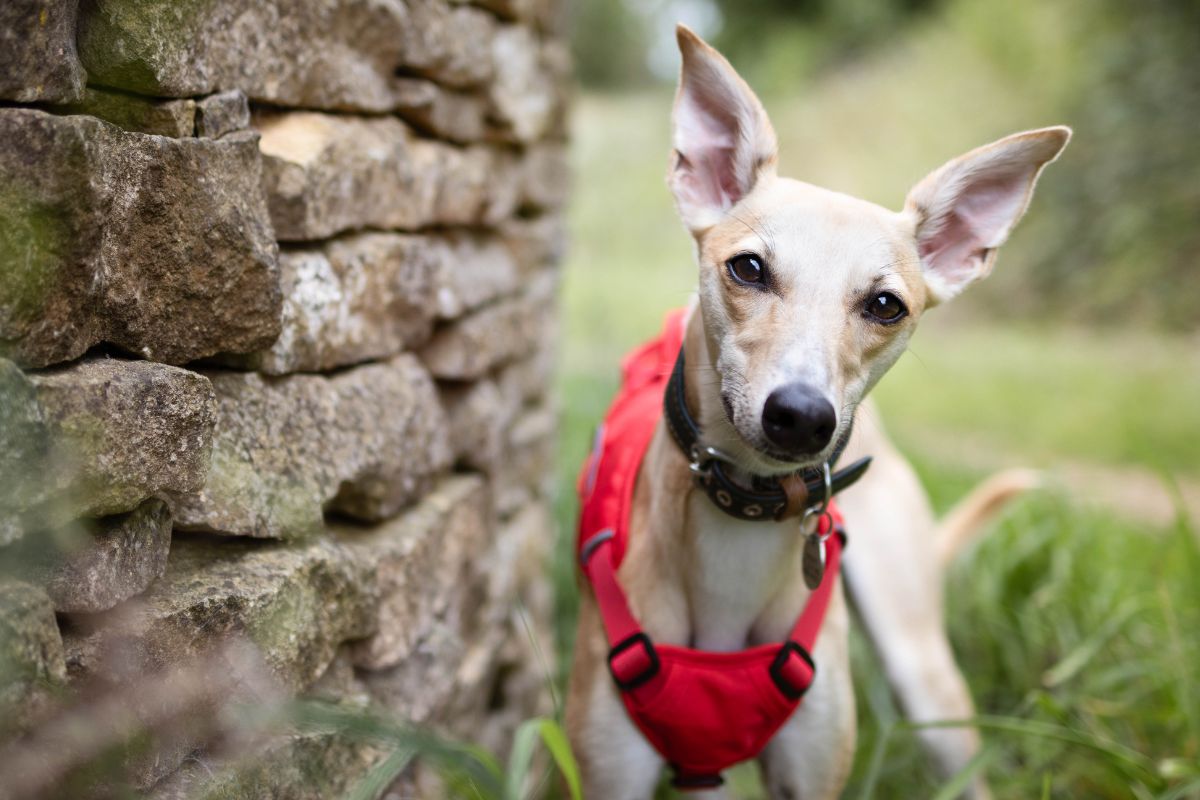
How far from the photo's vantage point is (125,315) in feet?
4.64

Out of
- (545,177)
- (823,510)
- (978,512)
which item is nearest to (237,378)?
(823,510)

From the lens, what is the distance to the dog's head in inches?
68.6

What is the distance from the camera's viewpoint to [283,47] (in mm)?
1785

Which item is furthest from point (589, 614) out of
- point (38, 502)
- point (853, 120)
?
point (853, 120)

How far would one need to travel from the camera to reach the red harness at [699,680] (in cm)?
206

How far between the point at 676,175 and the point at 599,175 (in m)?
15.4

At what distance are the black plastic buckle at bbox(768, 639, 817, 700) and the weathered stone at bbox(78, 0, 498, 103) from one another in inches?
57.1

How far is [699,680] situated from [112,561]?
118cm

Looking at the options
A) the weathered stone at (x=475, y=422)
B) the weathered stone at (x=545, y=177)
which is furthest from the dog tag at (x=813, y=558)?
the weathered stone at (x=545, y=177)

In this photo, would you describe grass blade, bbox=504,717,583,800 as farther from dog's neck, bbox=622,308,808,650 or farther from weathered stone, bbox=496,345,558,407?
weathered stone, bbox=496,345,558,407

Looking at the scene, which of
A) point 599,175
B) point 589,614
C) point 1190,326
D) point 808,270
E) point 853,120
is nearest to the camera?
point 808,270

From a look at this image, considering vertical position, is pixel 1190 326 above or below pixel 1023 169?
below

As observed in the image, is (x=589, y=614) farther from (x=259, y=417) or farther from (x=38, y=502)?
(x=38, y=502)

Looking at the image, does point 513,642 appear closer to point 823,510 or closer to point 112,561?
point 823,510
